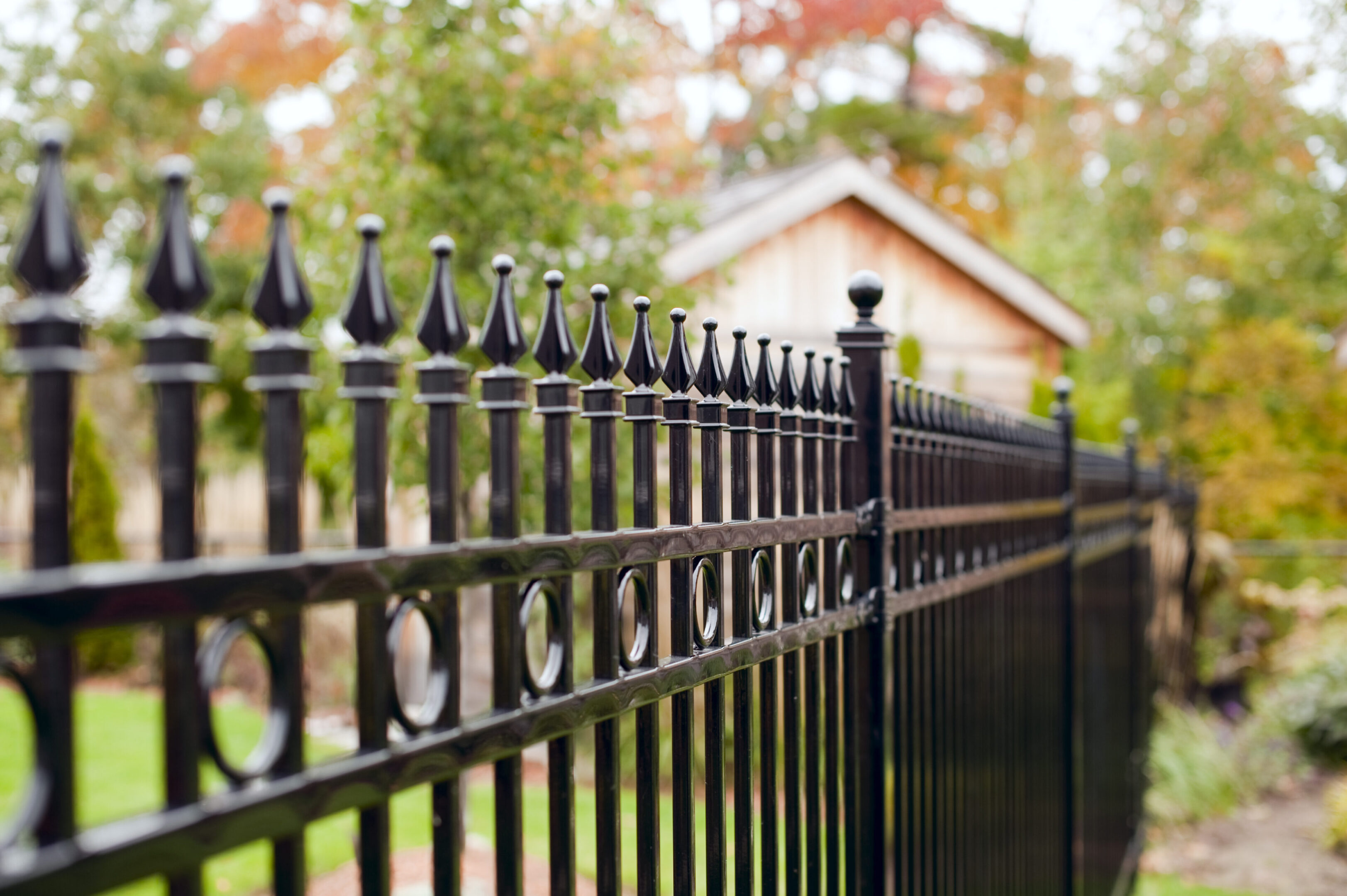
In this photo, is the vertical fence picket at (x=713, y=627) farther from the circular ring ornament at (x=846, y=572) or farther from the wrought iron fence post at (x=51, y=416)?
the wrought iron fence post at (x=51, y=416)

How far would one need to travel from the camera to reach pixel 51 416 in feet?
2.49

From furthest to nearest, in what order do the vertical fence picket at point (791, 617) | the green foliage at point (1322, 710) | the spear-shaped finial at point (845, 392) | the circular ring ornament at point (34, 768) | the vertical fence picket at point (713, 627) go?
the green foliage at point (1322, 710) → the spear-shaped finial at point (845, 392) → the vertical fence picket at point (791, 617) → the vertical fence picket at point (713, 627) → the circular ring ornament at point (34, 768)

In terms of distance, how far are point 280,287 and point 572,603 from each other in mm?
558

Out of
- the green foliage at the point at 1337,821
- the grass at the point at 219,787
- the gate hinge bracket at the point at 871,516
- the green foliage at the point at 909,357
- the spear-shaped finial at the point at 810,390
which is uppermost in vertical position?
the green foliage at the point at 909,357

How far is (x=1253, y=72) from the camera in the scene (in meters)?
16.9

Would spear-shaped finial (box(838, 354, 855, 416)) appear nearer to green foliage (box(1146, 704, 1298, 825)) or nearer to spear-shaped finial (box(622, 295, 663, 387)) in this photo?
spear-shaped finial (box(622, 295, 663, 387))

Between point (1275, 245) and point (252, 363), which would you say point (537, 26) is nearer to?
point (252, 363)

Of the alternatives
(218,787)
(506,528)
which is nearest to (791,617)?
(506,528)

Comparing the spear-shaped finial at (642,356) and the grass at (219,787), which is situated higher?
the spear-shaped finial at (642,356)

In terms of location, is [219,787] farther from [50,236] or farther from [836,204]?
[836,204]

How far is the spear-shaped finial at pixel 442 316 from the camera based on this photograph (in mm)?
1108

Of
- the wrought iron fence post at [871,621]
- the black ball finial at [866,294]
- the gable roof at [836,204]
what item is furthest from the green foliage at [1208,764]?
the black ball finial at [866,294]

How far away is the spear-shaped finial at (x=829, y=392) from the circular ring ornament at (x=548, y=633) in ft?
3.14

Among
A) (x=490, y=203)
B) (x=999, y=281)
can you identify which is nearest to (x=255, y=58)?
(x=999, y=281)
